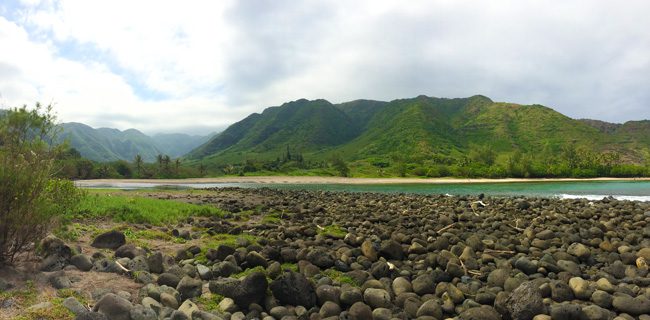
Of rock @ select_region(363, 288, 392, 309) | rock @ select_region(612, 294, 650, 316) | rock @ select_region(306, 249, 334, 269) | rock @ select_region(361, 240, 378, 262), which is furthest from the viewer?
rock @ select_region(361, 240, 378, 262)

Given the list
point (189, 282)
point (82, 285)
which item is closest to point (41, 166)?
point (82, 285)

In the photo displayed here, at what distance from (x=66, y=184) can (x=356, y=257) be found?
37.5ft

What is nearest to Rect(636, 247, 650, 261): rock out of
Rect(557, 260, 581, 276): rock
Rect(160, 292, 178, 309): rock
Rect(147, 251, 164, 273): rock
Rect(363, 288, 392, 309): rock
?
Rect(557, 260, 581, 276): rock

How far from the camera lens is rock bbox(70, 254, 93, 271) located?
394 inches

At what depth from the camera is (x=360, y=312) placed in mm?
8617

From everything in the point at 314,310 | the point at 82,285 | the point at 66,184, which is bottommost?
the point at 314,310

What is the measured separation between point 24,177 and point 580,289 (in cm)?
1446

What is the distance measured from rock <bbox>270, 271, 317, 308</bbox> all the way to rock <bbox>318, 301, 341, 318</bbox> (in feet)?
1.47

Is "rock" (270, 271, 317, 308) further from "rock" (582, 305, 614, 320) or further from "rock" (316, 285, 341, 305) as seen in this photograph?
"rock" (582, 305, 614, 320)

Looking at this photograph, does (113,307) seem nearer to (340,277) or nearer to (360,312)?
(360,312)

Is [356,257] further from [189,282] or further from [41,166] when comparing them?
[41,166]

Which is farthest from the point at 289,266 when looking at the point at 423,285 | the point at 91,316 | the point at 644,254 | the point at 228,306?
the point at 644,254

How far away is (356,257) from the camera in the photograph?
44.6 ft

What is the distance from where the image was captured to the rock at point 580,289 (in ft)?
32.8
